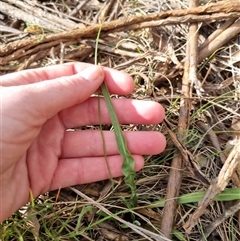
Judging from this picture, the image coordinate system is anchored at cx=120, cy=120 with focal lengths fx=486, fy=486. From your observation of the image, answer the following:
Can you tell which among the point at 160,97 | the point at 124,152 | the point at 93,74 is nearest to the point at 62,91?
the point at 93,74

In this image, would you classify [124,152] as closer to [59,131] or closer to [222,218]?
[59,131]

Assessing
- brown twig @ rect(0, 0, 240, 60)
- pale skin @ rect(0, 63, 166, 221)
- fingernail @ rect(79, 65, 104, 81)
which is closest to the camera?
pale skin @ rect(0, 63, 166, 221)

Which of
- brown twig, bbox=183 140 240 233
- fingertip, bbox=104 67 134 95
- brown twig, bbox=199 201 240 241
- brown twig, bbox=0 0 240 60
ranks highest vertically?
brown twig, bbox=0 0 240 60

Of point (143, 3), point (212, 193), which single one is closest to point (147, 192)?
point (212, 193)

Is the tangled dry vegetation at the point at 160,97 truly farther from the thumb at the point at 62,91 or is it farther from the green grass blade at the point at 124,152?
the thumb at the point at 62,91

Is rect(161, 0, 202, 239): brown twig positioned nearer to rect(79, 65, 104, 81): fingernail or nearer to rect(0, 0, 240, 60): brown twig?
rect(0, 0, 240, 60): brown twig

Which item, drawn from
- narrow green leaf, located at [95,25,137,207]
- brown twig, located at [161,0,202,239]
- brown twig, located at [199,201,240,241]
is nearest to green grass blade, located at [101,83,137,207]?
narrow green leaf, located at [95,25,137,207]

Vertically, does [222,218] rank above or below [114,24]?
below
